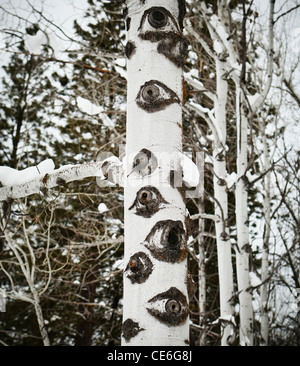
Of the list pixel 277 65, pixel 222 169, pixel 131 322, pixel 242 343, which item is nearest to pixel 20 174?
pixel 131 322

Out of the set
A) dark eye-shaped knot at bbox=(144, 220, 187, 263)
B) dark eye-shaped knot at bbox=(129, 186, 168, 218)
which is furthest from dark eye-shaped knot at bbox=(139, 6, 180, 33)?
dark eye-shaped knot at bbox=(144, 220, 187, 263)

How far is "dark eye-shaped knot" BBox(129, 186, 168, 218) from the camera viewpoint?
3.51 feet

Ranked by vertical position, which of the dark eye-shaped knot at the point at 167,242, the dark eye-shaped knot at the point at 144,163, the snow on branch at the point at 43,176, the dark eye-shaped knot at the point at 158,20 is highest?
the dark eye-shaped knot at the point at 158,20

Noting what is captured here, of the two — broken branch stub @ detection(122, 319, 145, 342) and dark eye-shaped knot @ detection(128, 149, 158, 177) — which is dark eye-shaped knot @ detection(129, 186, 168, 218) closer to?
dark eye-shaped knot @ detection(128, 149, 158, 177)

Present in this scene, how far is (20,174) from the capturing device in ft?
5.00

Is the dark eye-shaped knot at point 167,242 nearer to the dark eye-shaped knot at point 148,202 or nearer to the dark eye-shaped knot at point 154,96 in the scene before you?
the dark eye-shaped knot at point 148,202

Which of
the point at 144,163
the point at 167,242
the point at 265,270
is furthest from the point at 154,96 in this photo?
the point at 265,270

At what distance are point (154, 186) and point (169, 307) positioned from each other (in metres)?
0.41

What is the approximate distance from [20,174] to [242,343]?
3.19m

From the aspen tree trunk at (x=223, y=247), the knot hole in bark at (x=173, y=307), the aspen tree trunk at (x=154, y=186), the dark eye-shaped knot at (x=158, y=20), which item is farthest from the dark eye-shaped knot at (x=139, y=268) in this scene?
the aspen tree trunk at (x=223, y=247)

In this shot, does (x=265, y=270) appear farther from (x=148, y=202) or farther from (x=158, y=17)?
(x=158, y=17)

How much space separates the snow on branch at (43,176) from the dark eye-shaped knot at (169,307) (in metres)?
0.50

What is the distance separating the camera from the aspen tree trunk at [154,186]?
0.98 metres

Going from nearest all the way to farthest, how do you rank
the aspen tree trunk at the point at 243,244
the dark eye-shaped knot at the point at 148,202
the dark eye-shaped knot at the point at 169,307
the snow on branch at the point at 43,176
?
the dark eye-shaped knot at the point at 169,307
the dark eye-shaped knot at the point at 148,202
the snow on branch at the point at 43,176
the aspen tree trunk at the point at 243,244
